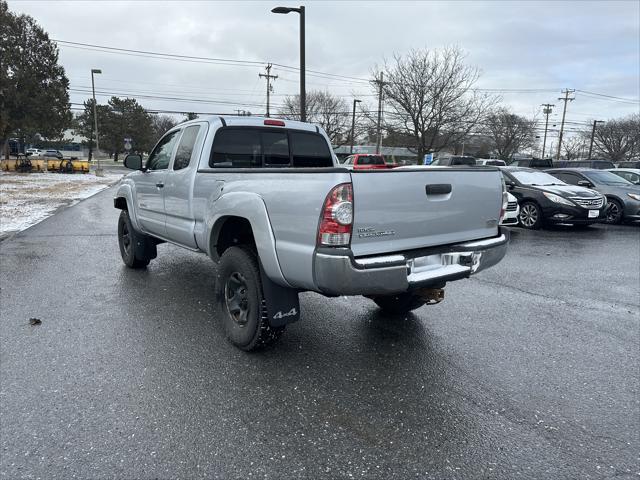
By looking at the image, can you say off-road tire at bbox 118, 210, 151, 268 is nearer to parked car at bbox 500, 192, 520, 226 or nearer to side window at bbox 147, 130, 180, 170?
side window at bbox 147, 130, 180, 170

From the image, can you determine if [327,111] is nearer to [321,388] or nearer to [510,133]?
[510,133]

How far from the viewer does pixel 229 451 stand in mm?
2541

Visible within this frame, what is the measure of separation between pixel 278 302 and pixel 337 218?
3.21ft

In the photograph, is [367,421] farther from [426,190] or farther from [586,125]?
[586,125]

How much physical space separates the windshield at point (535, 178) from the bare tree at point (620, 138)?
212 feet

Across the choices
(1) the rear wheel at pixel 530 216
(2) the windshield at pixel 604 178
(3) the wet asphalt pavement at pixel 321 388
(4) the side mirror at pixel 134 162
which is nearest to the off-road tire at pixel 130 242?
(3) the wet asphalt pavement at pixel 321 388

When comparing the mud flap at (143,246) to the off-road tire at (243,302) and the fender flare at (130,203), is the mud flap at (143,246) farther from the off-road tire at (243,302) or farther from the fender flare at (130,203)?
the off-road tire at (243,302)

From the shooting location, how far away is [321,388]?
328cm

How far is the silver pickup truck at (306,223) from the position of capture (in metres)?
2.96

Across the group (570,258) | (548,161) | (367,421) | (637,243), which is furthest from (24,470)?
(548,161)

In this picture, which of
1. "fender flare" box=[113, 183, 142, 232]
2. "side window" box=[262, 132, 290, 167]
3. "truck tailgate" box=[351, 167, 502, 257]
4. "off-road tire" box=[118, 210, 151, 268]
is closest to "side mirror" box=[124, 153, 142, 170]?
"fender flare" box=[113, 183, 142, 232]

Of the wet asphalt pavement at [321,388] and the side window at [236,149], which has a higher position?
the side window at [236,149]

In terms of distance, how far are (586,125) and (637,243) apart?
7957 centimetres

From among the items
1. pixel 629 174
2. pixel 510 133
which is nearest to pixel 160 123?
pixel 510 133
